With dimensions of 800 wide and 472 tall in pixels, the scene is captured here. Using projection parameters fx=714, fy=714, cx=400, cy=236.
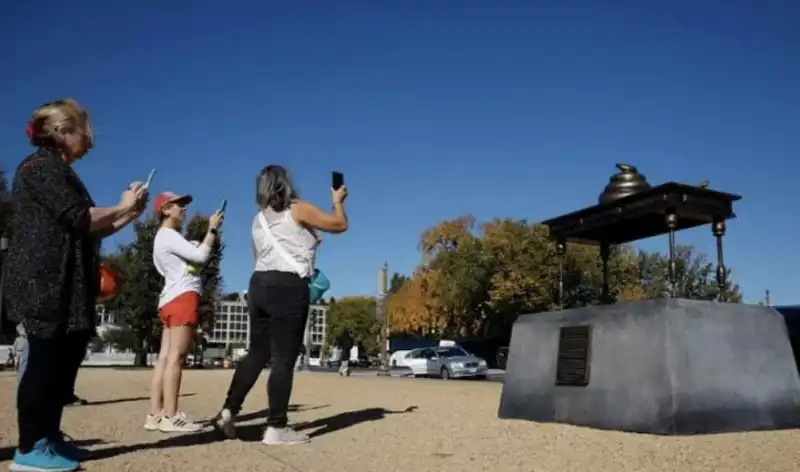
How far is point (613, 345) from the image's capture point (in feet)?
19.2

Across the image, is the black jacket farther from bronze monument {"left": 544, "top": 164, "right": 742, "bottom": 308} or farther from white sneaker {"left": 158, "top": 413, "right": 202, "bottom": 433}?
bronze monument {"left": 544, "top": 164, "right": 742, "bottom": 308}

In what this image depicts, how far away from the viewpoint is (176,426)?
5.32 m

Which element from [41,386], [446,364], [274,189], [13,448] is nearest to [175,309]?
[274,189]

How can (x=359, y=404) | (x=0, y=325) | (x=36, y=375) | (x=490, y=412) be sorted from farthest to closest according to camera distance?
(x=359, y=404) → (x=490, y=412) → (x=0, y=325) → (x=36, y=375)

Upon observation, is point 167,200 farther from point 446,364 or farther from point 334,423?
point 446,364

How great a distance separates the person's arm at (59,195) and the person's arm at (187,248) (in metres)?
1.61

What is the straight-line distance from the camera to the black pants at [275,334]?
465 centimetres

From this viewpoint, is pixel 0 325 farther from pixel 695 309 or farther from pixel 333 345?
pixel 333 345

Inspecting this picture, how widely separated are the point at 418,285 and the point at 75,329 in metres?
42.7

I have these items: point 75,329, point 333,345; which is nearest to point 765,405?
point 75,329

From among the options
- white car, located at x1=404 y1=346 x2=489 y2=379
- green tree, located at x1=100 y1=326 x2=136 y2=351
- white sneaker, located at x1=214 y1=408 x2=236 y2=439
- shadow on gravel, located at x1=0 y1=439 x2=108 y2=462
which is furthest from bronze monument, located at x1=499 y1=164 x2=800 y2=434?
green tree, located at x1=100 y1=326 x2=136 y2=351

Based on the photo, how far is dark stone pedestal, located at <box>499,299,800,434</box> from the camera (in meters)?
5.36

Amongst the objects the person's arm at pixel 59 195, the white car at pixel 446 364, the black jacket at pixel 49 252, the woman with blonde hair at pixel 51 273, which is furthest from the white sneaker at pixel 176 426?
the white car at pixel 446 364

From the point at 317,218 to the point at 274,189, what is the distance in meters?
0.40
